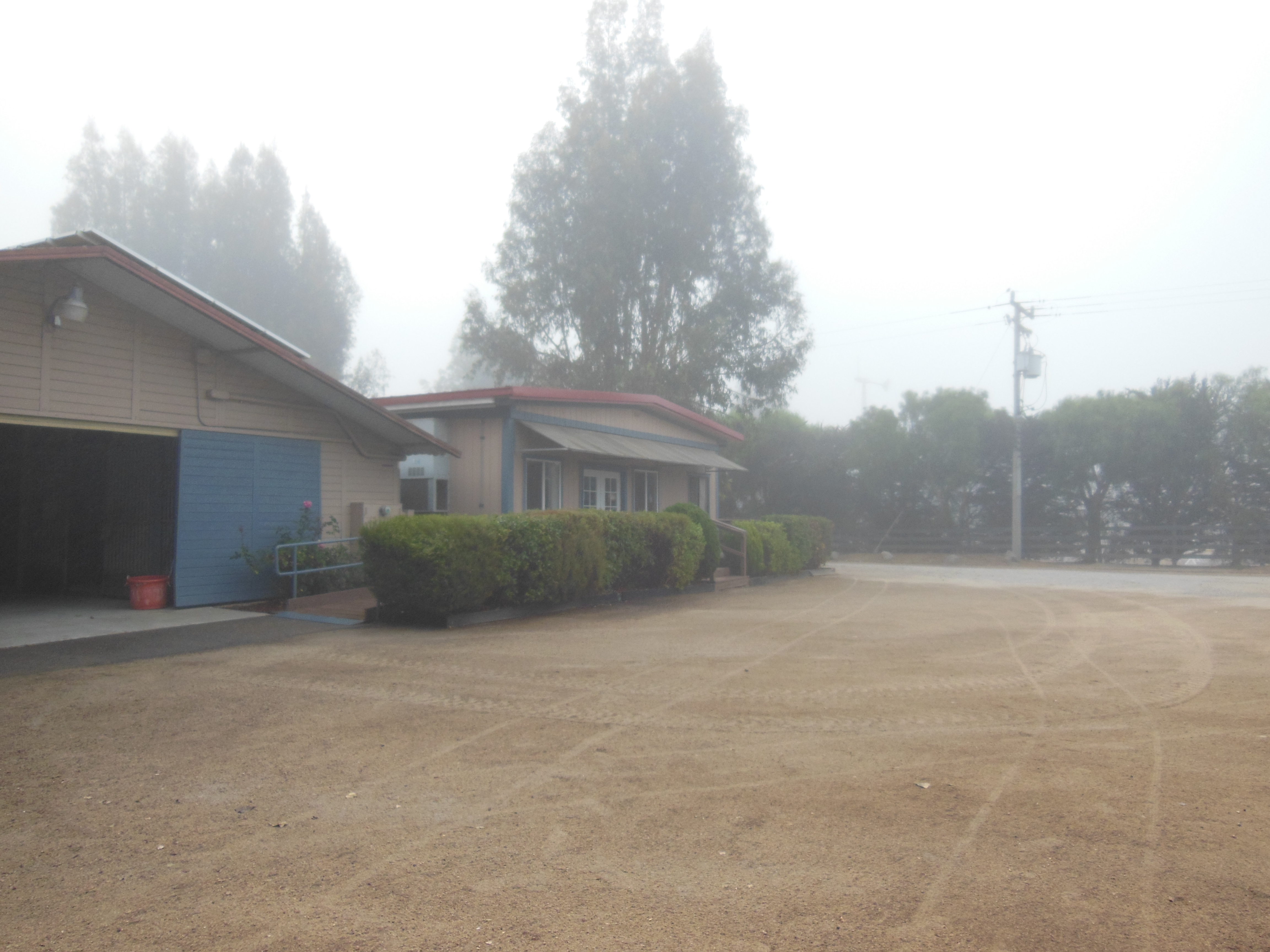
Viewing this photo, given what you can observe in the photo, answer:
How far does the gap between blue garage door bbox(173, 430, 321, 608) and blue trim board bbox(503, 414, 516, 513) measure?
3314mm

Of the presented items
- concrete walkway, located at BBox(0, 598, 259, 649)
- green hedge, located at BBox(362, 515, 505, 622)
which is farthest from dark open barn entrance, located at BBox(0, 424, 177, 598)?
green hedge, located at BBox(362, 515, 505, 622)

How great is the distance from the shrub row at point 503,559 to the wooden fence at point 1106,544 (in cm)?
1755

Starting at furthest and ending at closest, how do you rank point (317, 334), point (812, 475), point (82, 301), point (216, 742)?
point (317, 334)
point (812, 475)
point (82, 301)
point (216, 742)

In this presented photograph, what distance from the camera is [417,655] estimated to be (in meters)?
8.37

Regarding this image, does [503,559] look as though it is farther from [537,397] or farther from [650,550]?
[537,397]

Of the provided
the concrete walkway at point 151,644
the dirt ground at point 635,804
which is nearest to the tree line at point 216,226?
the concrete walkway at point 151,644

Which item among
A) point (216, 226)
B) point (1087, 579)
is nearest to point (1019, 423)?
point (1087, 579)

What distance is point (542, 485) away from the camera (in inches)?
645

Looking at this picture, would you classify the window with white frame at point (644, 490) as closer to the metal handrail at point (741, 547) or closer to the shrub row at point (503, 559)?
the metal handrail at point (741, 547)

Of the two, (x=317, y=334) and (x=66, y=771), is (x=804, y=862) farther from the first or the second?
(x=317, y=334)

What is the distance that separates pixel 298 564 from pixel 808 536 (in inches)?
470

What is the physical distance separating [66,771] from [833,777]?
4097mm

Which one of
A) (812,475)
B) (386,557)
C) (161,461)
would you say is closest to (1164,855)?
(386,557)

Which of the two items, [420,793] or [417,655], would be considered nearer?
[420,793]
